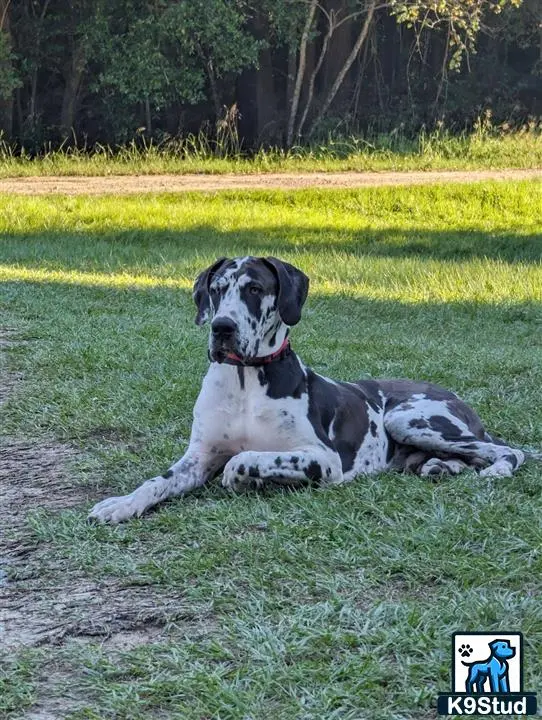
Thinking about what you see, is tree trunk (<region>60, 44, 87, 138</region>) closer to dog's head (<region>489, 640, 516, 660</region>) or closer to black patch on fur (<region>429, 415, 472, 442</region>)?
black patch on fur (<region>429, 415, 472, 442</region>)

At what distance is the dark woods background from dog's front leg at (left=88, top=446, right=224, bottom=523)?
1957 centimetres

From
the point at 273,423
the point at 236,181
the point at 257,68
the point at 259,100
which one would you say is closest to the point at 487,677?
the point at 273,423

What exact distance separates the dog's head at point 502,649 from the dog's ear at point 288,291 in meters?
2.16

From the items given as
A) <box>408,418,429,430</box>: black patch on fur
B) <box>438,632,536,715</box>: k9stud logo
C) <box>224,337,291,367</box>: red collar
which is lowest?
<box>438,632,536,715</box>: k9stud logo

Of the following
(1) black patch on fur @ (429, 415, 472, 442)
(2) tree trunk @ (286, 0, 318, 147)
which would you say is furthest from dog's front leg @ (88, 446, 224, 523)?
(2) tree trunk @ (286, 0, 318, 147)

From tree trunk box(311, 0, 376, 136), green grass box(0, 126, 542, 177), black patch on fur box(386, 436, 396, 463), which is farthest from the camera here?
tree trunk box(311, 0, 376, 136)

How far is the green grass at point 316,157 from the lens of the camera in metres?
23.5

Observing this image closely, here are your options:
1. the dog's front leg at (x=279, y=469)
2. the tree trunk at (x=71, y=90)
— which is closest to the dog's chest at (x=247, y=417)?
the dog's front leg at (x=279, y=469)

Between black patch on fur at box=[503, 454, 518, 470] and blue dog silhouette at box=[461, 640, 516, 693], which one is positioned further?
black patch on fur at box=[503, 454, 518, 470]

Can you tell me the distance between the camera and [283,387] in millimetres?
5344

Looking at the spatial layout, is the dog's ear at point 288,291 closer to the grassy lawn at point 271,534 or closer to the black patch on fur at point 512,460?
the grassy lawn at point 271,534

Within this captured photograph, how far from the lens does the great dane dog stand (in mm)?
5113

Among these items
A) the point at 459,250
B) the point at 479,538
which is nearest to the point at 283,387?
the point at 479,538

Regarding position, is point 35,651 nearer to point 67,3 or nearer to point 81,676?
point 81,676
